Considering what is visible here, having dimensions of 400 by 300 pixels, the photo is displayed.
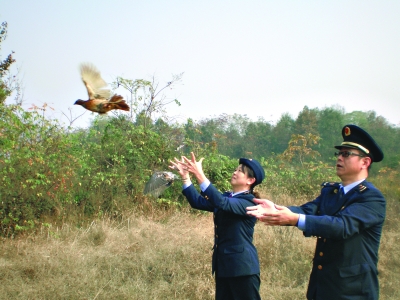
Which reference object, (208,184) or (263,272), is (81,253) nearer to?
(263,272)

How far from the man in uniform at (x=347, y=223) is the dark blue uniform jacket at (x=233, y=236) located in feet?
2.17

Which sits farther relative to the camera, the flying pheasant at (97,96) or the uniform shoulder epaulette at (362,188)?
the flying pheasant at (97,96)

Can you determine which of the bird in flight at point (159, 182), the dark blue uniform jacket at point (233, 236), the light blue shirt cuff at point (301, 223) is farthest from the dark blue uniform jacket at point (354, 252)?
the bird in flight at point (159, 182)

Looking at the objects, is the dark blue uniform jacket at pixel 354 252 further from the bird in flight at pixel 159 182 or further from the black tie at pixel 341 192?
the bird in flight at pixel 159 182

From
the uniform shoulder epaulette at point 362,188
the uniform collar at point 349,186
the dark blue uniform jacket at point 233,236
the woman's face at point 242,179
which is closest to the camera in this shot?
the uniform shoulder epaulette at point 362,188

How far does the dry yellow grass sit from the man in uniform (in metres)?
2.91

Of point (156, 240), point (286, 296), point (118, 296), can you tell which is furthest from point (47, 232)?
point (286, 296)

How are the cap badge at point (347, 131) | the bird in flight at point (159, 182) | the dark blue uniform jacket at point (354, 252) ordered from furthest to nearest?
the bird in flight at point (159, 182), the cap badge at point (347, 131), the dark blue uniform jacket at point (354, 252)

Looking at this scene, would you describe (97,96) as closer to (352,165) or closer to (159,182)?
(352,165)

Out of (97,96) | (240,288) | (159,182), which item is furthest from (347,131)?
(159,182)

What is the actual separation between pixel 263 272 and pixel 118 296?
2.18m

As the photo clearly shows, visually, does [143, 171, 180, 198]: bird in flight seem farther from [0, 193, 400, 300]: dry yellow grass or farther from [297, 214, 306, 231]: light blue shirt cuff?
[297, 214, 306, 231]: light blue shirt cuff

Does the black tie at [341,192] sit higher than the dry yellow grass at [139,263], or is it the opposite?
the black tie at [341,192]

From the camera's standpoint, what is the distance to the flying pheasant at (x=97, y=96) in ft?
9.45
